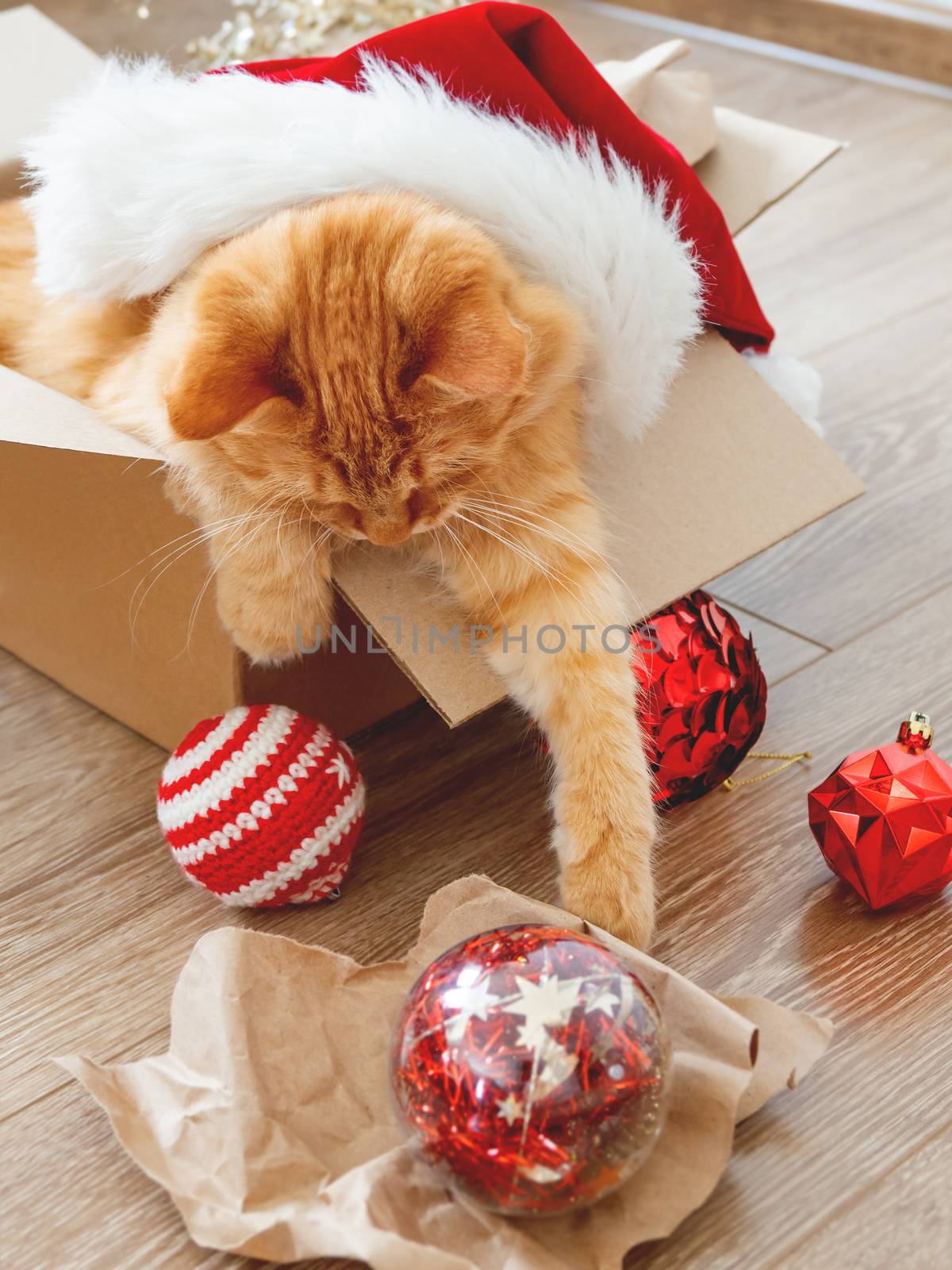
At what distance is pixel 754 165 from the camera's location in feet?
4.36

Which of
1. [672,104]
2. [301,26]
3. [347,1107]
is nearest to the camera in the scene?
[347,1107]

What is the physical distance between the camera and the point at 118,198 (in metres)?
0.99

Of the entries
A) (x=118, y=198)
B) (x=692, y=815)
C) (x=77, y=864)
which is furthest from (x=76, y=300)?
(x=692, y=815)

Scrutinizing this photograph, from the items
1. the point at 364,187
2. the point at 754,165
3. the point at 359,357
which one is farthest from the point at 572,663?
the point at 754,165

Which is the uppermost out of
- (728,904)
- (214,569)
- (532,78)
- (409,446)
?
(532,78)

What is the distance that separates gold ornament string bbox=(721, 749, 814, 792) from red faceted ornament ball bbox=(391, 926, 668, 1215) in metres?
0.41

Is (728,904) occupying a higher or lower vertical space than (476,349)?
lower

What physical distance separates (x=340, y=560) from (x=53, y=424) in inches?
9.9

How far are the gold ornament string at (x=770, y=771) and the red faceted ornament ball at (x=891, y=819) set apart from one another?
14 centimetres

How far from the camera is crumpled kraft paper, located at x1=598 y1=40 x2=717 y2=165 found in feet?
4.24

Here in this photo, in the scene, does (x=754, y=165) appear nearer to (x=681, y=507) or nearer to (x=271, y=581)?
(x=681, y=507)

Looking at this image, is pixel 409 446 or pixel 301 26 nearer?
pixel 409 446

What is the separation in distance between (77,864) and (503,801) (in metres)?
0.39

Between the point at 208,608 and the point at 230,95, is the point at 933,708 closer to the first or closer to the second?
the point at 208,608
